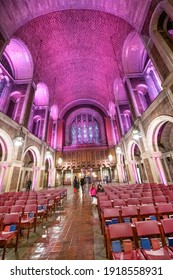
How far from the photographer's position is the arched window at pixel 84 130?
24.7 m

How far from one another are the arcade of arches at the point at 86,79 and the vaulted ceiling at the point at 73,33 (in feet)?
0.21

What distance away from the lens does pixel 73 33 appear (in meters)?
12.3

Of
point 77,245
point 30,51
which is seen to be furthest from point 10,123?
point 77,245

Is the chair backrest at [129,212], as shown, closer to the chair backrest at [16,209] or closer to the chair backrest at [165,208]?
the chair backrest at [165,208]

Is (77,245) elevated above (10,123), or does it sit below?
below

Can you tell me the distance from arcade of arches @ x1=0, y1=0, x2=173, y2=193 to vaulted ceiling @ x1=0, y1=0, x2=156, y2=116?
6cm

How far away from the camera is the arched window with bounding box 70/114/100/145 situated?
24675 millimetres

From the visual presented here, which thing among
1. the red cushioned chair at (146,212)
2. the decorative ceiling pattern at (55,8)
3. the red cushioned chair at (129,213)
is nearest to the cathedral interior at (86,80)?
the decorative ceiling pattern at (55,8)
